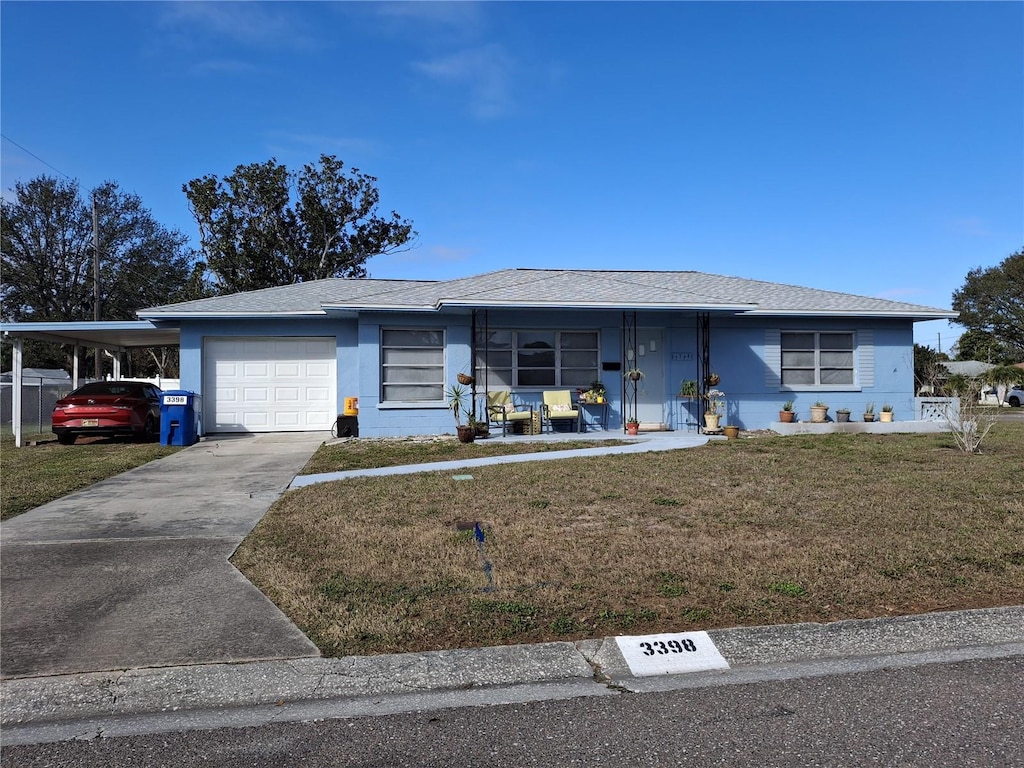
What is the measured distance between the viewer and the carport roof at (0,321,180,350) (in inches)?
617

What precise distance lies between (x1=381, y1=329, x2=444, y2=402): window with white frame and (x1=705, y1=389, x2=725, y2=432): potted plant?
566 centimetres

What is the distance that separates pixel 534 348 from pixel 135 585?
37.2 feet

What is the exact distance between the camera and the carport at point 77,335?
608 inches

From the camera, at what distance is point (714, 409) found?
630 inches

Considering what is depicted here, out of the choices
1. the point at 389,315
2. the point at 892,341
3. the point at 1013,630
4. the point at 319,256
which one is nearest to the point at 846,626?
the point at 1013,630

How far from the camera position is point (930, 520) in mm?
6906

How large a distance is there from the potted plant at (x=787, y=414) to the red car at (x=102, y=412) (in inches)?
543

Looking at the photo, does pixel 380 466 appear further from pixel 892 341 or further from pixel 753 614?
pixel 892 341

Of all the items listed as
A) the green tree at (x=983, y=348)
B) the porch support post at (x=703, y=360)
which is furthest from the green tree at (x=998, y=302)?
the porch support post at (x=703, y=360)

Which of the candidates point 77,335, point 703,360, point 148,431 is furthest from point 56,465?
point 703,360

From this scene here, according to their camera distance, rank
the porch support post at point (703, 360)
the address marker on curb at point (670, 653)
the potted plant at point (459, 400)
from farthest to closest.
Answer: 1. the porch support post at point (703, 360)
2. the potted plant at point (459, 400)
3. the address marker on curb at point (670, 653)

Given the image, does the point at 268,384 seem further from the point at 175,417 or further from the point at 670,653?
the point at 670,653

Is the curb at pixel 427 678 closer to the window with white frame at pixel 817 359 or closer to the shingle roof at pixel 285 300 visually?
the shingle roof at pixel 285 300

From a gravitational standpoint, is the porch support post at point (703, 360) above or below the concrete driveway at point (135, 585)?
above
